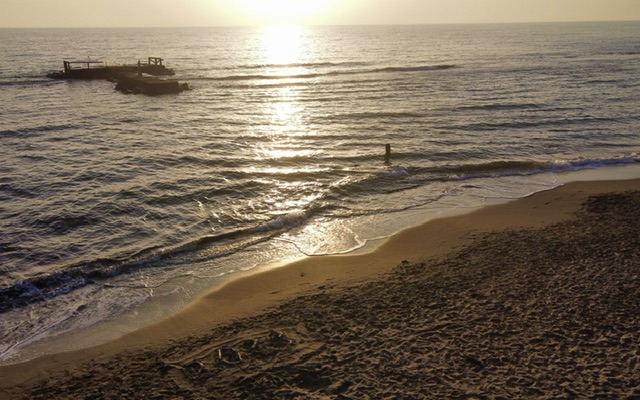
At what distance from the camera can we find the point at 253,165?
23156 millimetres

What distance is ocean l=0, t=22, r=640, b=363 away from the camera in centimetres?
1327

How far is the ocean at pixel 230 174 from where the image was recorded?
13.3 meters

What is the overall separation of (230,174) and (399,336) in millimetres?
13871

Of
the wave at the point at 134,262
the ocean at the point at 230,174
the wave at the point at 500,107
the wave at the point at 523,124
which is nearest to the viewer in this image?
the wave at the point at 134,262

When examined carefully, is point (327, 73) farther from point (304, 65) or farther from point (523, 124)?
point (523, 124)

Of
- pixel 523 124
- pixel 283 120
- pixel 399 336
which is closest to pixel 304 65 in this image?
pixel 283 120

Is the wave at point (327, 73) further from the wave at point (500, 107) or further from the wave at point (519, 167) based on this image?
the wave at point (519, 167)

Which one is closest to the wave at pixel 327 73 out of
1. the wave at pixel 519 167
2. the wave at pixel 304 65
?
the wave at pixel 304 65

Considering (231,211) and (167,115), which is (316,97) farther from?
(231,211)

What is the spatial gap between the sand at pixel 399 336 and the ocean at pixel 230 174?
4.43ft

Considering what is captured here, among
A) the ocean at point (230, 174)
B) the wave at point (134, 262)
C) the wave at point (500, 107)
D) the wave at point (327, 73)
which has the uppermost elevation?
the wave at point (327, 73)

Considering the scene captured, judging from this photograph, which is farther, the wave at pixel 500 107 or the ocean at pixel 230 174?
the wave at pixel 500 107

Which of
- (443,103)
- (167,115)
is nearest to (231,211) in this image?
(167,115)

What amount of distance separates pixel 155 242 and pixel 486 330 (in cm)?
987
